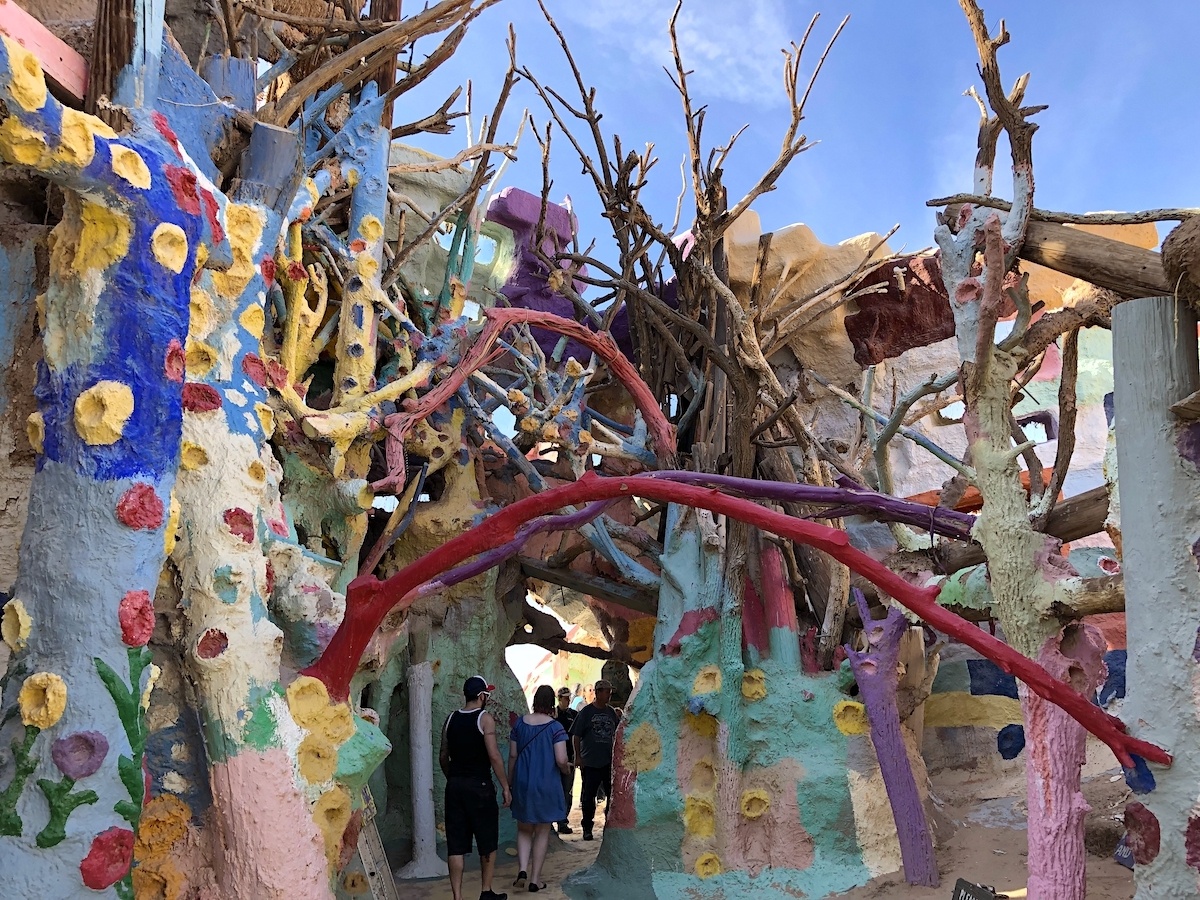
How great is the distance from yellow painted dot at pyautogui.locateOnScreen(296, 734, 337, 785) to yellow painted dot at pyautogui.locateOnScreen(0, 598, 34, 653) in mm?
1223

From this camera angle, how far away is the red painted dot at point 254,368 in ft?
14.9

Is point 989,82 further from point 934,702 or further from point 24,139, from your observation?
point 934,702

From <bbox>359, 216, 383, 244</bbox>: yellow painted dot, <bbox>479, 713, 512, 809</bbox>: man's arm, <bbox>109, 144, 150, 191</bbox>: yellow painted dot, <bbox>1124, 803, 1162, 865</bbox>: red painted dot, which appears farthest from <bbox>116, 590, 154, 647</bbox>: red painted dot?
<bbox>1124, 803, 1162, 865</bbox>: red painted dot

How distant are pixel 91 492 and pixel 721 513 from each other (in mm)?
2438

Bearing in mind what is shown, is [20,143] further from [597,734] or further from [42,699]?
[597,734]

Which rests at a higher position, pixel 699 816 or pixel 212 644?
pixel 212 644

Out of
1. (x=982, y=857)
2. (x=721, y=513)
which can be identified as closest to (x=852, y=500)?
(x=721, y=513)

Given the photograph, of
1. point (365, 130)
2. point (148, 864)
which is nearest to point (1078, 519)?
point (148, 864)

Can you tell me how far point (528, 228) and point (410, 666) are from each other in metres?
6.56

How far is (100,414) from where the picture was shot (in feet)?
11.8

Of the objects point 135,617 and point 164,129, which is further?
point 164,129

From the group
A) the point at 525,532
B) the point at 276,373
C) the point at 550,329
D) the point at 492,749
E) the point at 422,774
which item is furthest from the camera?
the point at 422,774

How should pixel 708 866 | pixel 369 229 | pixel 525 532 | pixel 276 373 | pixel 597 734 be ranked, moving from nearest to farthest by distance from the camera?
pixel 525 532
pixel 276 373
pixel 708 866
pixel 369 229
pixel 597 734

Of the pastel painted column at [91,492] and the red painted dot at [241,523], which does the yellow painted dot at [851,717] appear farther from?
the pastel painted column at [91,492]
